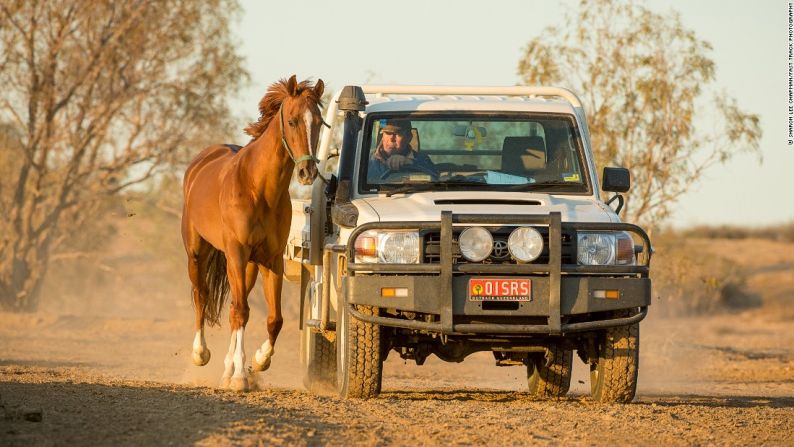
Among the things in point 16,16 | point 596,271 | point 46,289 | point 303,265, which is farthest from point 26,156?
point 596,271

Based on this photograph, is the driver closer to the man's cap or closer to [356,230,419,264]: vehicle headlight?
the man's cap

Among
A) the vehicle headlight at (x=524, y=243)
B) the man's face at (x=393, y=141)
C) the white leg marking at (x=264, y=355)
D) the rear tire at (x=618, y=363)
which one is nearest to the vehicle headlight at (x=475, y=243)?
the vehicle headlight at (x=524, y=243)

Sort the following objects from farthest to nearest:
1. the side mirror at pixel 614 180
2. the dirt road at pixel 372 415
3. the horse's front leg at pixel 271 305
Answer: the horse's front leg at pixel 271 305 < the side mirror at pixel 614 180 < the dirt road at pixel 372 415

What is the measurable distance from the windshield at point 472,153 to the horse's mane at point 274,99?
0.47 m

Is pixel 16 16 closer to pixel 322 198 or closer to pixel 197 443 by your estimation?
pixel 322 198

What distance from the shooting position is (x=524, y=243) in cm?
769

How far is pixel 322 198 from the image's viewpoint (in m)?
9.37

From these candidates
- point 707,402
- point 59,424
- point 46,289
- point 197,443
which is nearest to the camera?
point 197,443

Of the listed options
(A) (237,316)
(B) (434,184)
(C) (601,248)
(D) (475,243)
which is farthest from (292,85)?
(C) (601,248)

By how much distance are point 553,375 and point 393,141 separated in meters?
2.13

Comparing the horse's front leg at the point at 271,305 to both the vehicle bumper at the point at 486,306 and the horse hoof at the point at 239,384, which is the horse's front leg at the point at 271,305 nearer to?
the horse hoof at the point at 239,384

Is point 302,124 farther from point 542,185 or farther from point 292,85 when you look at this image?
point 542,185

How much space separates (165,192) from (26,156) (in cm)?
515

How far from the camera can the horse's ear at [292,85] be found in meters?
9.07
